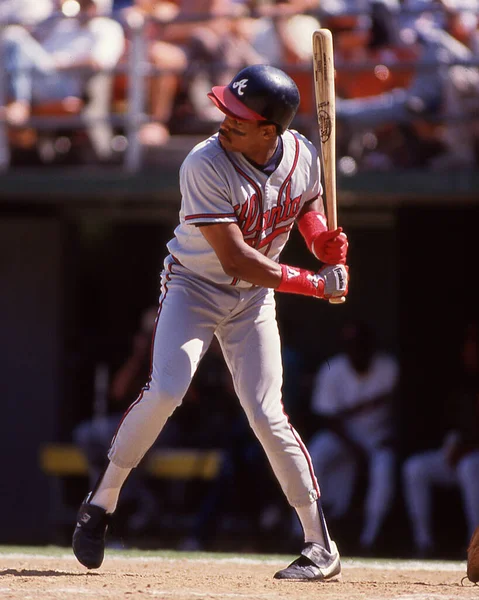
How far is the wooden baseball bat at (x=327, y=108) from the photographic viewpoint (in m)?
4.44

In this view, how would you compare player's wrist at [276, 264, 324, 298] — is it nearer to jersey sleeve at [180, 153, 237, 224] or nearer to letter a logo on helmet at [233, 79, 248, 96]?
jersey sleeve at [180, 153, 237, 224]

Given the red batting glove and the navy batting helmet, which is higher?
the navy batting helmet

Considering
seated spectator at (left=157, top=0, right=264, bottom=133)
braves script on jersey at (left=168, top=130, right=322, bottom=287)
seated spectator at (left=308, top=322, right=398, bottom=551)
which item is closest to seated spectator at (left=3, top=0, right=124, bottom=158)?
seated spectator at (left=157, top=0, right=264, bottom=133)

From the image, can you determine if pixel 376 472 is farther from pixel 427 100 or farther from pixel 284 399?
pixel 427 100

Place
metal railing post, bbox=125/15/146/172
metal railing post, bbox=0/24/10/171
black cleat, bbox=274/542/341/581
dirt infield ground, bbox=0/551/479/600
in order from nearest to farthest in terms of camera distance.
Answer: dirt infield ground, bbox=0/551/479/600 < black cleat, bbox=274/542/341/581 < metal railing post, bbox=125/15/146/172 < metal railing post, bbox=0/24/10/171

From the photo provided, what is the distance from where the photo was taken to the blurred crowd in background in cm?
793

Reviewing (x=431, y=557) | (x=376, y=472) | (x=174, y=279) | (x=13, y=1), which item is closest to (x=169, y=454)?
(x=376, y=472)

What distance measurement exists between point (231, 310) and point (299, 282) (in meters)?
0.34

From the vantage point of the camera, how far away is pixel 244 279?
13.3ft

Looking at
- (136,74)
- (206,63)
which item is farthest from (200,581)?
(206,63)

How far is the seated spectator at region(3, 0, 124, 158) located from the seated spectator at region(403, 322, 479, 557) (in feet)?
10.4

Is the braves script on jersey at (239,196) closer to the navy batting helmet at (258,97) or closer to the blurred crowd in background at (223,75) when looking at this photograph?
the navy batting helmet at (258,97)

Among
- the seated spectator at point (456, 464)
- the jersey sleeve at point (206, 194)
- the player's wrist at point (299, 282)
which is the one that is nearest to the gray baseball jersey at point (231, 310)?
the jersey sleeve at point (206, 194)

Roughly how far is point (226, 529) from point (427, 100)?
12.5ft
